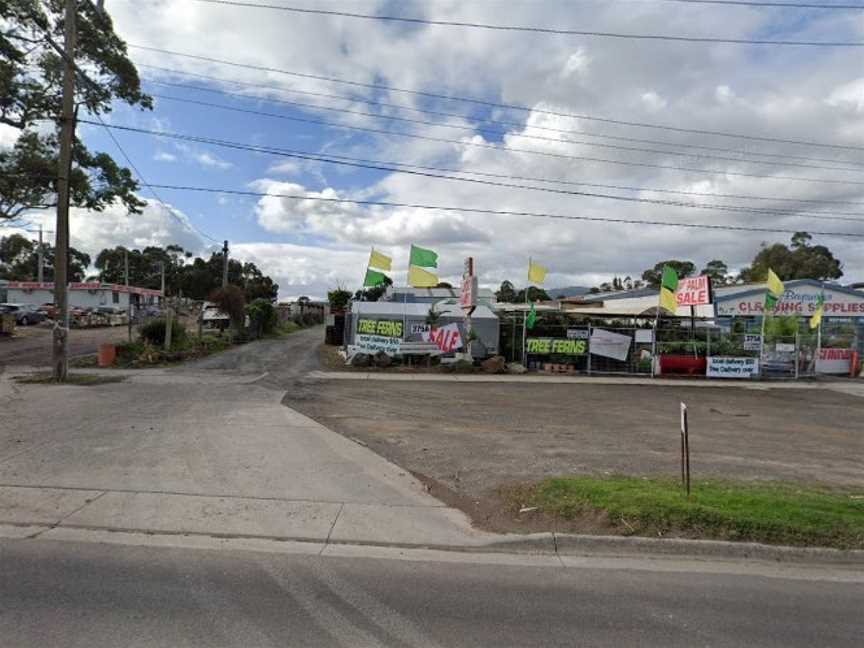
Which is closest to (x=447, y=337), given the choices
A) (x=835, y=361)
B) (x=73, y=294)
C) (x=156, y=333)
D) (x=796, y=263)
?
(x=156, y=333)

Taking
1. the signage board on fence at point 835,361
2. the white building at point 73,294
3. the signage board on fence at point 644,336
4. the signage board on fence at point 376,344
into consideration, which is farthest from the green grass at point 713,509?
the white building at point 73,294

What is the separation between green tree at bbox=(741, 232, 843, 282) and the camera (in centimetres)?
6681

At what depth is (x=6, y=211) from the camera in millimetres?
24453

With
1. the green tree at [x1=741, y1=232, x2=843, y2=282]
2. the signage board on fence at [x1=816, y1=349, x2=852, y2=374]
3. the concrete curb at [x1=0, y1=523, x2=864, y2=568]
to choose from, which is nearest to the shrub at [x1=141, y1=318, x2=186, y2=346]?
the concrete curb at [x1=0, y1=523, x2=864, y2=568]

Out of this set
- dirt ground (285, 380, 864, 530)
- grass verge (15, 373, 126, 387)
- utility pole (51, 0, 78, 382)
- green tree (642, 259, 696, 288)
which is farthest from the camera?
green tree (642, 259, 696, 288)

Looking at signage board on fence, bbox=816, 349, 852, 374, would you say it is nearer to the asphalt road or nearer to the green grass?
the green grass

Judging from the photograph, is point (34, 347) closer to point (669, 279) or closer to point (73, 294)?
point (669, 279)

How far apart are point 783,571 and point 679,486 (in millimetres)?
1803

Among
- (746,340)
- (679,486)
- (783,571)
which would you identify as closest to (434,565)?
(783,571)

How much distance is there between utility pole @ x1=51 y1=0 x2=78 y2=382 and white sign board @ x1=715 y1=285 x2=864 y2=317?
34.0 m

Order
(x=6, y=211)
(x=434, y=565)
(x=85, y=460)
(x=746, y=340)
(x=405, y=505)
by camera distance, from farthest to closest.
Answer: (x=6, y=211) → (x=746, y=340) → (x=85, y=460) → (x=405, y=505) → (x=434, y=565)

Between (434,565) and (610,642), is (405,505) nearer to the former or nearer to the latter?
(434,565)

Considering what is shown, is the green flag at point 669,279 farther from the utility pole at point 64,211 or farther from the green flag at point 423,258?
the utility pole at point 64,211

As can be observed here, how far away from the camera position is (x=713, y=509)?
5.41 meters
